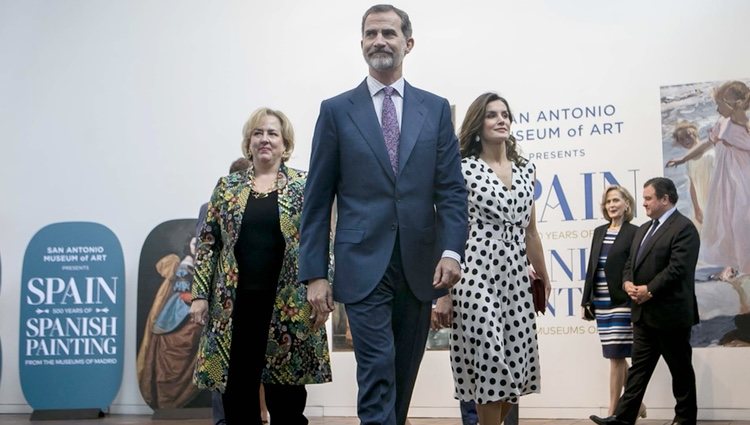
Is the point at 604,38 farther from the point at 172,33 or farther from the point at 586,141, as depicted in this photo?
the point at 172,33

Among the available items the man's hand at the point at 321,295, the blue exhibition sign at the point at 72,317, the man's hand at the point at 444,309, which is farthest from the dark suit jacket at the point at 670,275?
the blue exhibition sign at the point at 72,317

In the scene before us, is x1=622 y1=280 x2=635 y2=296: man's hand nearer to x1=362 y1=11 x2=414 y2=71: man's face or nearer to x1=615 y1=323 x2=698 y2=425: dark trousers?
x1=615 y1=323 x2=698 y2=425: dark trousers

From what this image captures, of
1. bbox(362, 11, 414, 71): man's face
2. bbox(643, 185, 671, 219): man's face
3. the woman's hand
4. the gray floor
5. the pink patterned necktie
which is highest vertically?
bbox(362, 11, 414, 71): man's face

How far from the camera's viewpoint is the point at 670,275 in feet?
20.2

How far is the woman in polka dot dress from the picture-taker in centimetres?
398

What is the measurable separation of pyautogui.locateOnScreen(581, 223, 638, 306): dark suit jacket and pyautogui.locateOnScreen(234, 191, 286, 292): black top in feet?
10.9

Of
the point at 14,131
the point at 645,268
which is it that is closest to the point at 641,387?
the point at 645,268

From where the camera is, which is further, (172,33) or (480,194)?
(172,33)

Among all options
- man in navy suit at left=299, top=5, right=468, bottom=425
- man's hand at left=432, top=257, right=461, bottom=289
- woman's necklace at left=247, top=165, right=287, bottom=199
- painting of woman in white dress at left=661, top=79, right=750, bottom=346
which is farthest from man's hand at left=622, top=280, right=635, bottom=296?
man's hand at left=432, top=257, right=461, bottom=289

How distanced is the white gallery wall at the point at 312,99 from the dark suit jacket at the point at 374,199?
428 centimetres

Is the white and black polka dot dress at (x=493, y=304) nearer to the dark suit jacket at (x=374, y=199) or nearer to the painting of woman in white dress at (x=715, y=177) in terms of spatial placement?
the dark suit jacket at (x=374, y=199)

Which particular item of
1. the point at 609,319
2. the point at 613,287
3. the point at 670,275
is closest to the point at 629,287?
the point at 670,275

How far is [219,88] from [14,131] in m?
1.88

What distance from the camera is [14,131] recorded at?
28.7ft
